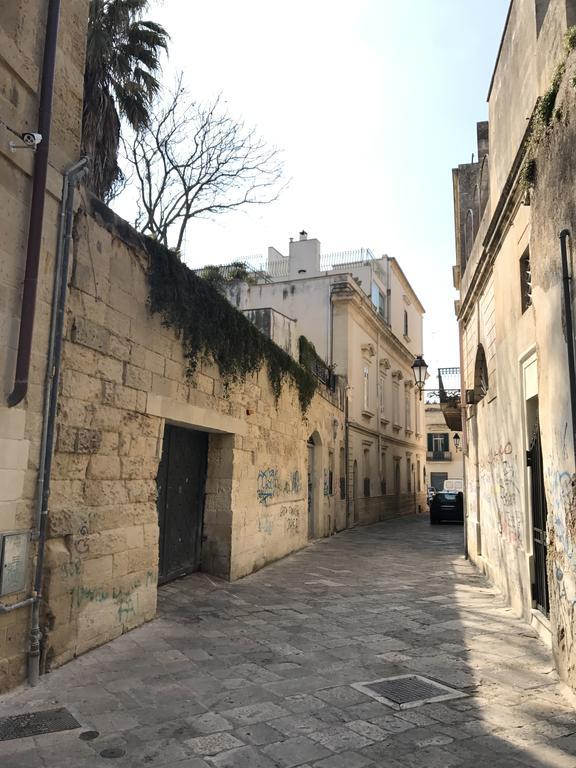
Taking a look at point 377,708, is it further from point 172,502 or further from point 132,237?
point 132,237

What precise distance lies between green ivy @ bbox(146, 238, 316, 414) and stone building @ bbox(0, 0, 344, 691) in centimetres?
3

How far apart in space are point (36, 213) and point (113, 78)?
8981 mm

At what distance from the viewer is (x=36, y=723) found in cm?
351

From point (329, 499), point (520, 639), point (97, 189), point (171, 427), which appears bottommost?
point (520, 639)

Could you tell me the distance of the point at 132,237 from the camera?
223 inches

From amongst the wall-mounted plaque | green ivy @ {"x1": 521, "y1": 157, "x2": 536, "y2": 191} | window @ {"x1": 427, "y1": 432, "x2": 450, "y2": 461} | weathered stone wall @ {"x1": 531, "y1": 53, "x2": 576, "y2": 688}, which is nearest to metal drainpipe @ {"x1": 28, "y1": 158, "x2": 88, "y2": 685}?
the wall-mounted plaque

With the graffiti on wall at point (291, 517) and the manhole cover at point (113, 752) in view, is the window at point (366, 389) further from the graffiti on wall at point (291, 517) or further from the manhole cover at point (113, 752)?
the manhole cover at point (113, 752)

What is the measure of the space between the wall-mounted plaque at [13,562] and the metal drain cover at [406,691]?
2.48 m

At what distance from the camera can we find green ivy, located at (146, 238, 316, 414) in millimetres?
6160

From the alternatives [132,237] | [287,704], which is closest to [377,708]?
[287,704]

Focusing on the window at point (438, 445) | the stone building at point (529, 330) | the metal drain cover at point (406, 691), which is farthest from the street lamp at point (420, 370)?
the window at point (438, 445)

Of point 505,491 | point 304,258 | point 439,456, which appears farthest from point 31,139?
point 439,456

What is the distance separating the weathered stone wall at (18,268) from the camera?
13.1 ft

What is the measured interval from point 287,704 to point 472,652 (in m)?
2.17
